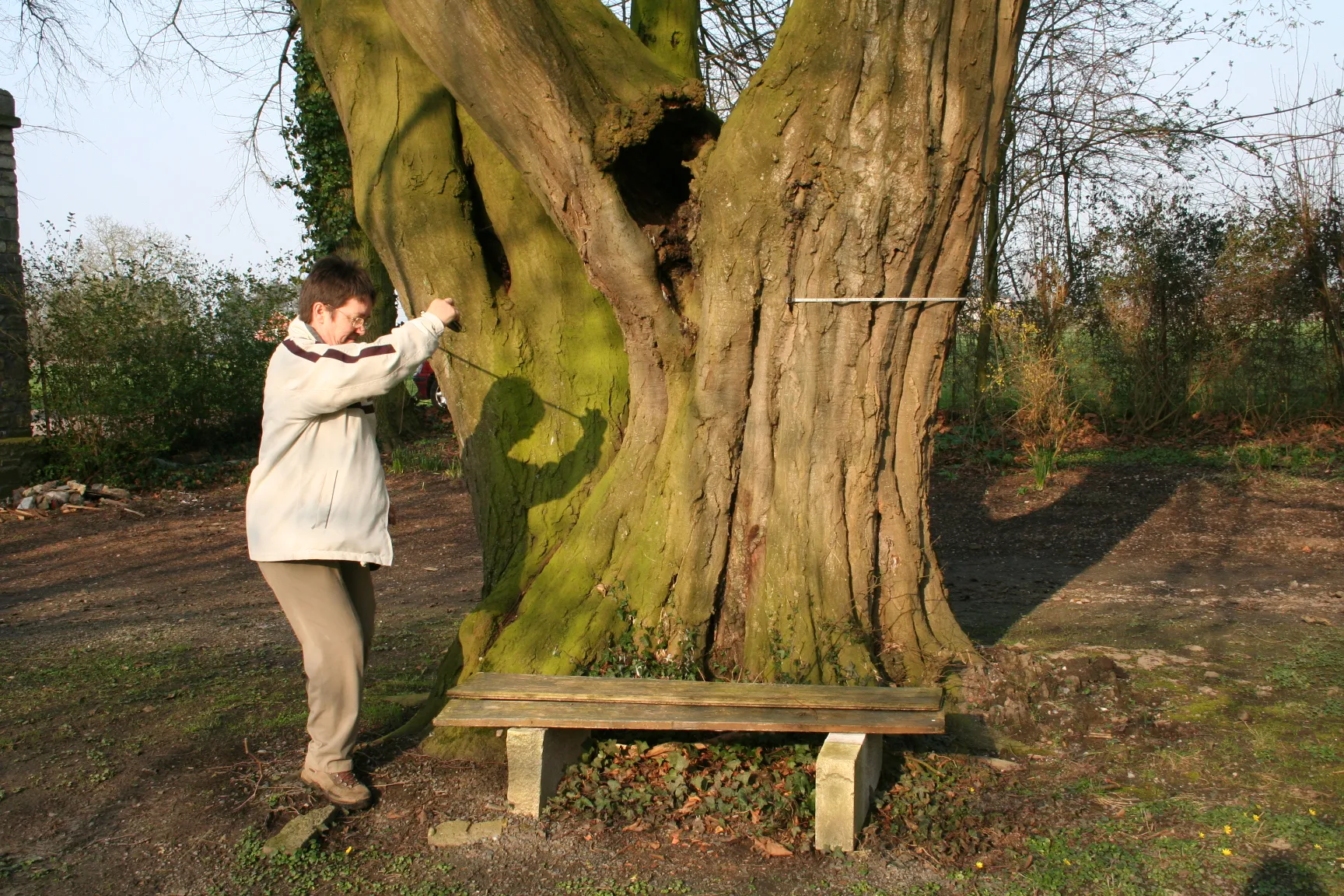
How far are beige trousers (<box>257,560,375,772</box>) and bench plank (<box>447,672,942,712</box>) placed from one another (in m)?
0.36

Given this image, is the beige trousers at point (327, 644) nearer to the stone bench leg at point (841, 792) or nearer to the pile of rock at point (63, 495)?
the stone bench leg at point (841, 792)

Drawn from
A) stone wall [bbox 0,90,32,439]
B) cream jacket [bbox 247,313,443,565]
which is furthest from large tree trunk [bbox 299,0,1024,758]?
stone wall [bbox 0,90,32,439]

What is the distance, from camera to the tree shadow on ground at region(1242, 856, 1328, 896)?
3182 mm

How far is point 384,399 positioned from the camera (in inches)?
623

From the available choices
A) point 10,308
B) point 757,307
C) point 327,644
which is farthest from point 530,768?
point 10,308

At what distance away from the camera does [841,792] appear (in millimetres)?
3414

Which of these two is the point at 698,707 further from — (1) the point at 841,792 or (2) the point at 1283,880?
(2) the point at 1283,880

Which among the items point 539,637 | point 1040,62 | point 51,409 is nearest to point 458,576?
point 539,637

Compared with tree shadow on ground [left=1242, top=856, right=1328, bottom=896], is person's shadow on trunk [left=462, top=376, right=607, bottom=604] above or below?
above

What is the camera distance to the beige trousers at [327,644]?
371 centimetres

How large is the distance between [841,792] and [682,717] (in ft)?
1.82

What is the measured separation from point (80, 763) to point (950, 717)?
3.34 meters

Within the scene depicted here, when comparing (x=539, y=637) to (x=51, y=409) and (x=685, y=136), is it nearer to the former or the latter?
(x=685, y=136)

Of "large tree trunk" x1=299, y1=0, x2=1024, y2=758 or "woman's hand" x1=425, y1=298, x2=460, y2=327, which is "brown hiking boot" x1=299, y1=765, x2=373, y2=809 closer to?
"large tree trunk" x1=299, y1=0, x2=1024, y2=758
